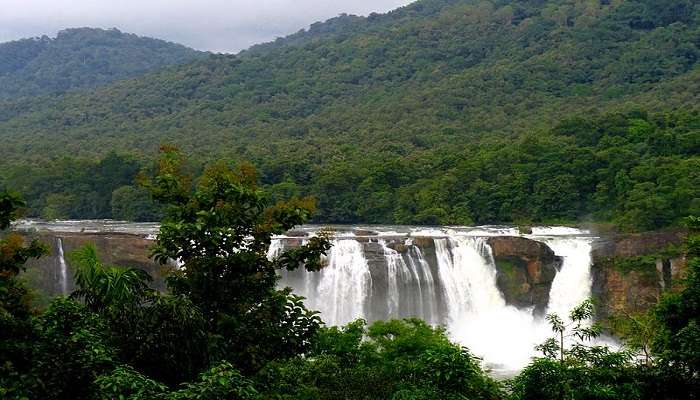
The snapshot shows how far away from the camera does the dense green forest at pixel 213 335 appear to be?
779 cm

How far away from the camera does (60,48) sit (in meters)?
134

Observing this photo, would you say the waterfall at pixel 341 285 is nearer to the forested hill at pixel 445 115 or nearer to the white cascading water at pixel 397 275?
the white cascading water at pixel 397 275

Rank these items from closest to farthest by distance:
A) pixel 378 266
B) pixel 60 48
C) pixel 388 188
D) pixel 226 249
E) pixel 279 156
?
pixel 226 249 → pixel 378 266 → pixel 388 188 → pixel 279 156 → pixel 60 48

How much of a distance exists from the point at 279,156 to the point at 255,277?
38540 mm

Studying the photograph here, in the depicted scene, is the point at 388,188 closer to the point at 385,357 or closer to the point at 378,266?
the point at 378,266

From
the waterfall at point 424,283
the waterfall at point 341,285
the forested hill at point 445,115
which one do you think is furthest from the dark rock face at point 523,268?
the forested hill at point 445,115

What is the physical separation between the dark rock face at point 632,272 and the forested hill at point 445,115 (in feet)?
12.0

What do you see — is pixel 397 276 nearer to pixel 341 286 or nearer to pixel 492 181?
pixel 341 286

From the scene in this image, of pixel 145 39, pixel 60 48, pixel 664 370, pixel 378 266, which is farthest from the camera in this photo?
pixel 145 39

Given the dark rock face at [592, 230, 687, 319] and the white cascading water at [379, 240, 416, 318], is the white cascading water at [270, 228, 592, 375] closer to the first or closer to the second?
the white cascading water at [379, 240, 416, 318]

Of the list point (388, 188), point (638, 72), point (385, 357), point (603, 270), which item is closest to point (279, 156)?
point (388, 188)

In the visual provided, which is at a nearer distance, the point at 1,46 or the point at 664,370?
the point at 664,370

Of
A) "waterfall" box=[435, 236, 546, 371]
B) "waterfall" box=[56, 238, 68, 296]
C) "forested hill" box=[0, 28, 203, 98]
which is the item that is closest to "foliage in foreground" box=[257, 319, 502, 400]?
"waterfall" box=[435, 236, 546, 371]

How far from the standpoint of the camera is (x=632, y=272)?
27.0 meters
